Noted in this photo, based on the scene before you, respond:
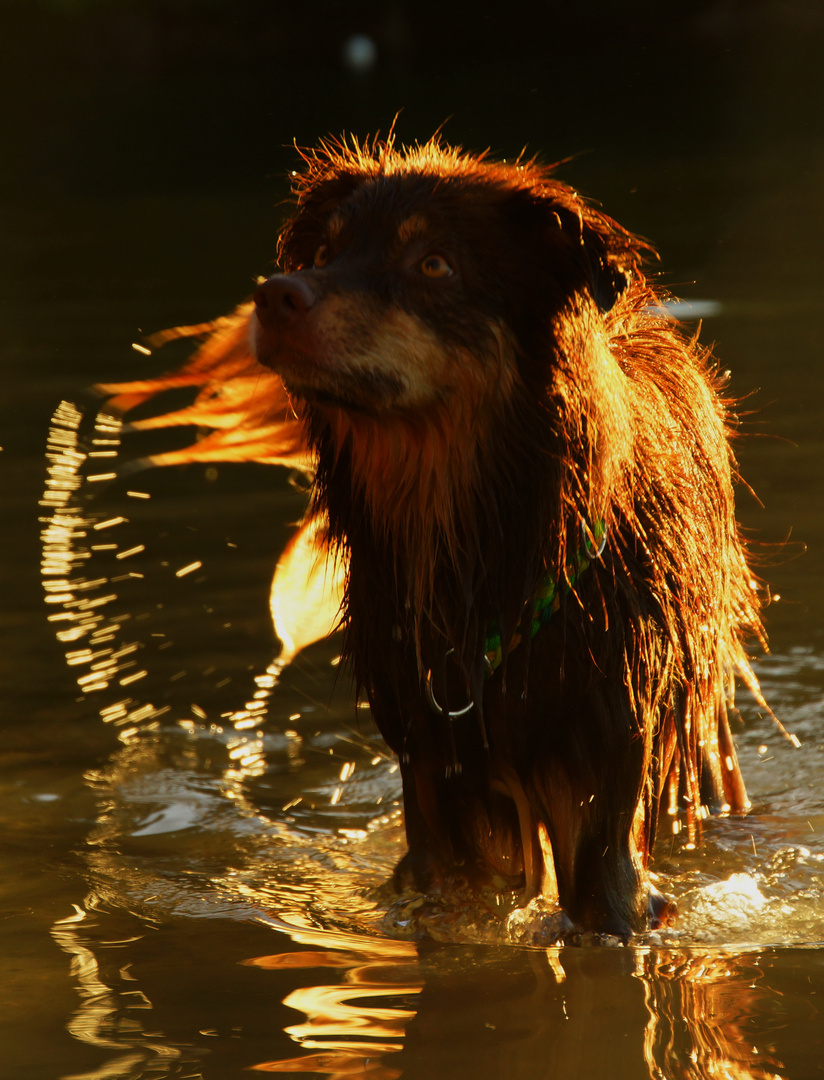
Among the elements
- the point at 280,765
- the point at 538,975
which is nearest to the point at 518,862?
the point at 538,975

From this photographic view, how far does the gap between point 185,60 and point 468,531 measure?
20.2m

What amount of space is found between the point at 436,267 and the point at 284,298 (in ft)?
1.11

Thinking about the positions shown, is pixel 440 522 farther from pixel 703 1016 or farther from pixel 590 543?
pixel 703 1016

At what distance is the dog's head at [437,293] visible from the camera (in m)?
2.72

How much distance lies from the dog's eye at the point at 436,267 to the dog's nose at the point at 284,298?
0.84 ft

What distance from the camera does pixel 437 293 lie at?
2773mm

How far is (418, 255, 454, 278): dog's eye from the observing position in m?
2.78

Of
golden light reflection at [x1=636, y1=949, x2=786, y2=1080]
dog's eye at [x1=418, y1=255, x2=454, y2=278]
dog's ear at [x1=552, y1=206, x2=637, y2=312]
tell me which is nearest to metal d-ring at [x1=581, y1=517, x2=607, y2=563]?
dog's ear at [x1=552, y1=206, x2=637, y2=312]

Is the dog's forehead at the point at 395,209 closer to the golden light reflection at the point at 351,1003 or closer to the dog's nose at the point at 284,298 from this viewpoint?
the dog's nose at the point at 284,298

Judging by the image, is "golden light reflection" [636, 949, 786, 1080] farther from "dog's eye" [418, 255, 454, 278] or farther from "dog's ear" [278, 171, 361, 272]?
"dog's ear" [278, 171, 361, 272]

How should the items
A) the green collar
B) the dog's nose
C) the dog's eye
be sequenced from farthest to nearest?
the green collar
the dog's eye
the dog's nose

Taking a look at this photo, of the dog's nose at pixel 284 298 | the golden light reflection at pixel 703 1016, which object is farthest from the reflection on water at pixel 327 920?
the dog's nose at pixel 284 298

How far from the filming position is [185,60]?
69.4ft

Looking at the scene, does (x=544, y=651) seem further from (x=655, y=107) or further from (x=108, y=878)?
(x=655, y=107)
